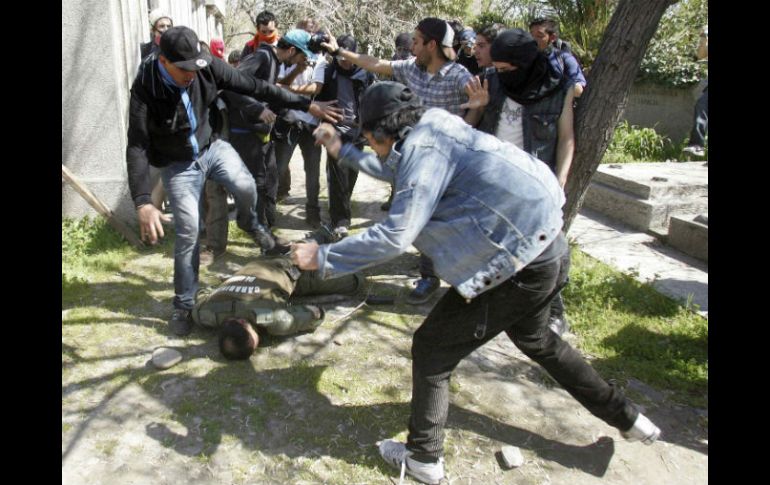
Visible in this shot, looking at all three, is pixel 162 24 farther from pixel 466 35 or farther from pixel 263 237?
pixel 466 35

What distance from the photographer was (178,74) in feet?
11.7

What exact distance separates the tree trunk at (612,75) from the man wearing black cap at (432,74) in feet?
2.60

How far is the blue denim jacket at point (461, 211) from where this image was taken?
7.34ft

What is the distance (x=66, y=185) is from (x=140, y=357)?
2763 millimetres

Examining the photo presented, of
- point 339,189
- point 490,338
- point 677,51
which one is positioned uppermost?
point 677,51

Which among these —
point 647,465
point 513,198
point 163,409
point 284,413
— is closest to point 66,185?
point 163,409

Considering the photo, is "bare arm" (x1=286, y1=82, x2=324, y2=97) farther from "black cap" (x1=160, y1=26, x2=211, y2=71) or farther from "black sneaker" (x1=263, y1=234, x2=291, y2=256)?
"black cap" (x1=160, y1=26, x2=211, y2=71)

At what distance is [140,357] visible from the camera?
3705 millimetres

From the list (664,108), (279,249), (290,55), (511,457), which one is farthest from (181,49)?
(664,108)

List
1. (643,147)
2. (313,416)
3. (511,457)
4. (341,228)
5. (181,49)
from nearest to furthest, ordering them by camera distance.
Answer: (511,457) → (313,416) → (181,49) → (341,228) → (643,147)

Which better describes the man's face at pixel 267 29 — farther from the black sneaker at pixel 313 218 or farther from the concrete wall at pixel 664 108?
the concrete wall at pixel 664 108

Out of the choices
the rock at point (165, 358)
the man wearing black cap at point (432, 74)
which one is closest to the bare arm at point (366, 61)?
the man wearing black cap at point (432, 74)

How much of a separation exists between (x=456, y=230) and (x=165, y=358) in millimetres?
2148
